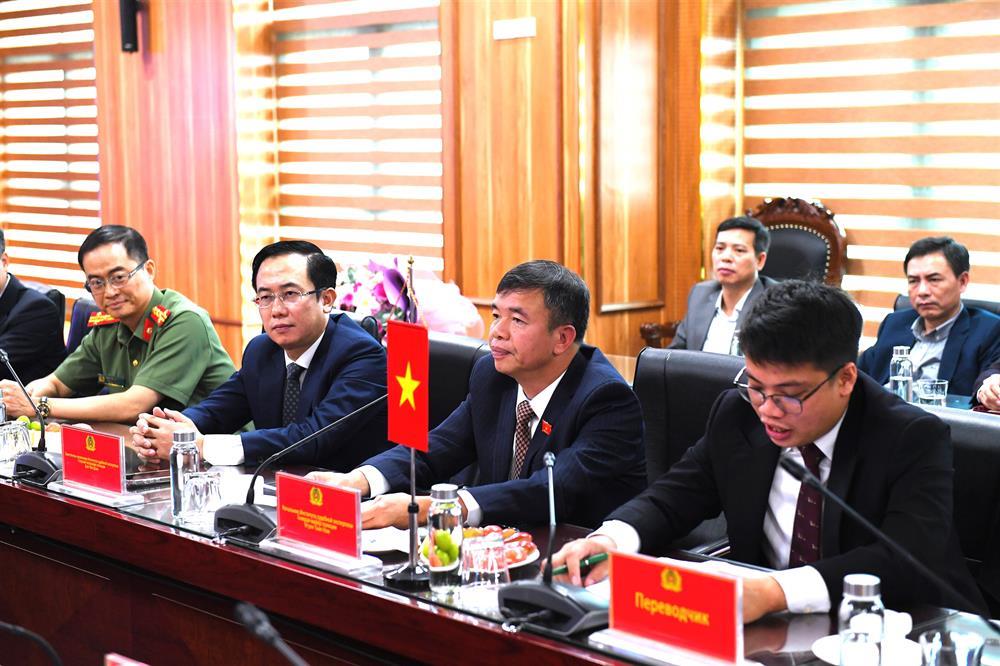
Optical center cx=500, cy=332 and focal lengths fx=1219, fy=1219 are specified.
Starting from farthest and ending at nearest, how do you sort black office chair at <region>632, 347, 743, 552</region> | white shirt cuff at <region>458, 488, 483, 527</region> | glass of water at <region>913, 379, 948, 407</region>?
1. glass of water at <region>913, 379, 948, 407</region>
2. black office chair at <region>632, 347, 743, 552</region>
3. white shirt cuff at <region>458, 488, 483, 527</region>

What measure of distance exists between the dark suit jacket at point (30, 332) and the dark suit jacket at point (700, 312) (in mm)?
2360

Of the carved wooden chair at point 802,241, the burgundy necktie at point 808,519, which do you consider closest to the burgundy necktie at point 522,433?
the burgundy necktie at point 808,519

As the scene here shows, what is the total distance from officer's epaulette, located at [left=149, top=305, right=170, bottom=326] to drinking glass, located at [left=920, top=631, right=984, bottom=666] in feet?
8.56

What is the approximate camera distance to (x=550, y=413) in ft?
8.22

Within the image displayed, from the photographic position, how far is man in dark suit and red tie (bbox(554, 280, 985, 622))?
5.90 feet

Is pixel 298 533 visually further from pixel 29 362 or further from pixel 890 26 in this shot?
pixel 890 26

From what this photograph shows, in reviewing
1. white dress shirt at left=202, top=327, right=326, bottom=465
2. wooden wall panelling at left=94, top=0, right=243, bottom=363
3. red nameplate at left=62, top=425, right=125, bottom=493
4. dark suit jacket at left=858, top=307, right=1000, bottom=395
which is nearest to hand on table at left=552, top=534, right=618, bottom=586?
red nameplate at left=62, top=425, right=125, bottom=493

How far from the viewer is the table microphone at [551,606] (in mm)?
1646

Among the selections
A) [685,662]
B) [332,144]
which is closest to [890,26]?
[332,144]

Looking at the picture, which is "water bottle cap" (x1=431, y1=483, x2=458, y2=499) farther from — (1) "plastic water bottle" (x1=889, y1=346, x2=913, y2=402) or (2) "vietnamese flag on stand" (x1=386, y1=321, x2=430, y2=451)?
(1) "plastic water bottle" (x1=889, y1=346, x2=913, y2=402)

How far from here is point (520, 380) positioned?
2549mm

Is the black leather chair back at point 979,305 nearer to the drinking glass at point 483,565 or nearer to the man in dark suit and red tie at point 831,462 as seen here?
the man in dark suit and red tie at point 831,462

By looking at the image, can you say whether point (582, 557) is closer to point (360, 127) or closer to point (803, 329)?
point (803, 329)

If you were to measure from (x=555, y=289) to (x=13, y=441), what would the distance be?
1295mm
